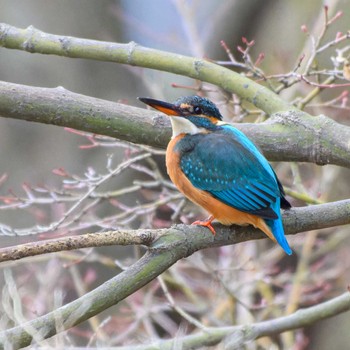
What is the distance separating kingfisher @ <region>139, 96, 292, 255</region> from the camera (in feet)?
10.00

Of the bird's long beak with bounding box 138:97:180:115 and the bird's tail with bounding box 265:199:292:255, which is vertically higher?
the bird's long beak with bounding box 138:97:180:115

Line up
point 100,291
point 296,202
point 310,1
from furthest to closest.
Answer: point 310,1 < point 296,202 < point 100,291

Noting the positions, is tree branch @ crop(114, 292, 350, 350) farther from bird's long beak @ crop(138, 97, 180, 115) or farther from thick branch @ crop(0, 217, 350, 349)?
bird's long beak @ crop(138, 97, 180, 115)

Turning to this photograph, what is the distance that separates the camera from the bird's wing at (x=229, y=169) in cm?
310

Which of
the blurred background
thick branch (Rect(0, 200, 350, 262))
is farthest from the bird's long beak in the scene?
the blurred background

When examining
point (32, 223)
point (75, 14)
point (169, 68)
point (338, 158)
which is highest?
point (75, 14)

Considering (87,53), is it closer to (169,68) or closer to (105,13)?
(169,68)

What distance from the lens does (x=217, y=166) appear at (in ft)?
10.5

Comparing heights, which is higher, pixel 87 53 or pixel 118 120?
pixel 87 53

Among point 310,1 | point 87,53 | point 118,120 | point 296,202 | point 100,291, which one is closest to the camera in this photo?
point 100,291

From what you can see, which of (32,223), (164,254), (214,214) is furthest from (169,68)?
(32,223)

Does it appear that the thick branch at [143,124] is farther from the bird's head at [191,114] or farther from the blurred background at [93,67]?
the blurred background at [93,67]

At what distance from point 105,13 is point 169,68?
4.11 m

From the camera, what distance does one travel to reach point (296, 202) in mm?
5566
